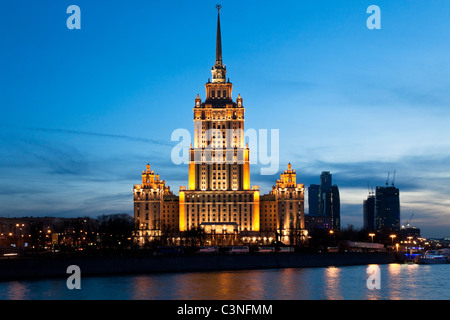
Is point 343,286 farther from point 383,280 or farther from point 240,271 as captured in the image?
point 240,271

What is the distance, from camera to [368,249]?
192m

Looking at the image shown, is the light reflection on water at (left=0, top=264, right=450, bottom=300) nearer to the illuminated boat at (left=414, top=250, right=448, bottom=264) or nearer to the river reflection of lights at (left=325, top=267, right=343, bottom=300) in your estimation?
the river reflection of lights at (left=325, top=267, right=343, bottom=300)

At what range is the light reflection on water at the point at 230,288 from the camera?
77.1 m

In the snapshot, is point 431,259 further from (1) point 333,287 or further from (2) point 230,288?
(2) point 230,288

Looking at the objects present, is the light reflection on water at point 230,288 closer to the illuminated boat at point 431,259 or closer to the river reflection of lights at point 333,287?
the river reflection of lights at point 333,287

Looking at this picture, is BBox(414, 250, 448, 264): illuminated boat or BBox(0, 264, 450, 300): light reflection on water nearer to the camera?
BBox(0, 264, 450, 300): light reflection on water

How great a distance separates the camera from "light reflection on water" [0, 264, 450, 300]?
77.1 metres

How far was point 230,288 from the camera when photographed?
85.8 metres

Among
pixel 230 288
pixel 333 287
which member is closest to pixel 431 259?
pixel 333 287

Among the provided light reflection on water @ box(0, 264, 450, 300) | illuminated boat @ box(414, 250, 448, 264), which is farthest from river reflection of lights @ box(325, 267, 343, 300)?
illuminated boat @ box(414, 250, 448, 264)
